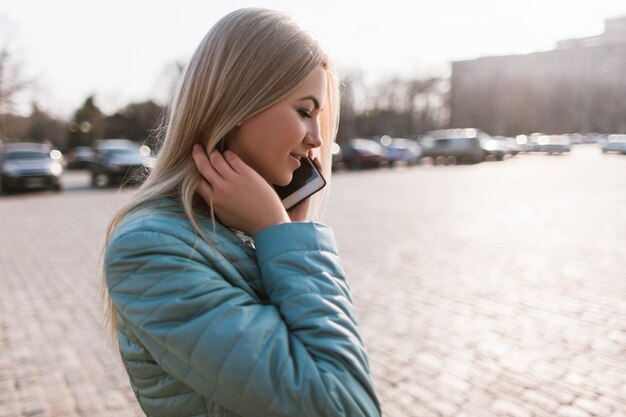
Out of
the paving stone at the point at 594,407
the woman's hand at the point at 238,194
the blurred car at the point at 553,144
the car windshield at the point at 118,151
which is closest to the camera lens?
the woman's hand at the point at 238,194

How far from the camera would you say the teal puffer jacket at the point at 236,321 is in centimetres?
95

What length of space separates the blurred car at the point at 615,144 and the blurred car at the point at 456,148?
36.1 feet

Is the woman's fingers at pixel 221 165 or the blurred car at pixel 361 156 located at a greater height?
the woman's fingers at pixel 221 165

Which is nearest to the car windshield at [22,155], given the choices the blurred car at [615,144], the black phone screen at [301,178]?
the black phone screen at [301,178]

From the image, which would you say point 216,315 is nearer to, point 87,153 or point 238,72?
point 238,72

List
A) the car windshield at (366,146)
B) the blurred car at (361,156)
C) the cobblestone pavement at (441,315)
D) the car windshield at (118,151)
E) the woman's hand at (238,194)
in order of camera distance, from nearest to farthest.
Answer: the woman's hand at (238,194)
the cobblestone pavement at (441,315)
the car windshield at (118,151)
the blurred car at (361,156)
the car windshield at (366,146)

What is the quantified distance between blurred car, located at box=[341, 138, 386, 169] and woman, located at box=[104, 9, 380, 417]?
2721cm

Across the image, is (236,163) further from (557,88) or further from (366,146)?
(366,146)

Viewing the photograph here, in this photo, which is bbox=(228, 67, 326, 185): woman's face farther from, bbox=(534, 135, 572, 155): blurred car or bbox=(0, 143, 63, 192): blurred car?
bbox=(534, 135, 572, 155): blurred car

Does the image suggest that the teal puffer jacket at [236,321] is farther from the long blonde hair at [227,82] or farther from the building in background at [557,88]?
the building in background at [557,88]

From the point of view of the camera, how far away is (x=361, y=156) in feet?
92.8

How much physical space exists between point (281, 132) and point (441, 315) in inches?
157

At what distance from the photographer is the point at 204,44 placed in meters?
1.21

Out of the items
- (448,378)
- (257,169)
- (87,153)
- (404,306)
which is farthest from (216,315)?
(87,153)
